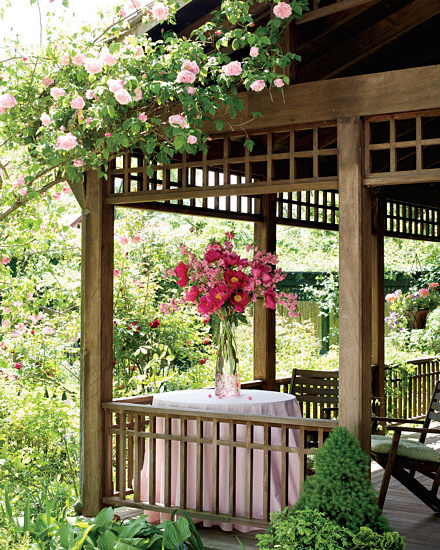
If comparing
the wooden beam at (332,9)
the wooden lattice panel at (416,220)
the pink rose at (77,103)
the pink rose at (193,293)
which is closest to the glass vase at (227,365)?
the pink rose at (193,293)

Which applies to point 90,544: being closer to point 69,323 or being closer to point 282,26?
point 282,26

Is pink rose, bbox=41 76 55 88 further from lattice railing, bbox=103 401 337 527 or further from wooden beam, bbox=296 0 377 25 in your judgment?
lattice railing, bbox=103 401 337 527

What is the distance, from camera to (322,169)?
26.3ft

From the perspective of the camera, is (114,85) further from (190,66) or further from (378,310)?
(378,310)

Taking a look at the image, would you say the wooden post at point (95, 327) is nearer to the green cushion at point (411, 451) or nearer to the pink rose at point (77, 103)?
the pink rose at point (77, 103)

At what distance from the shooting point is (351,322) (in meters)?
4.49

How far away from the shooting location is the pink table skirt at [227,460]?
5027mm

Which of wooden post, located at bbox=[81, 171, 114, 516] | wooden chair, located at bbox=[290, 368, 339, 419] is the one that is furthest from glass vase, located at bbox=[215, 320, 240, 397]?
wooden chair, located at bbox=[290, 368, 339, 419]

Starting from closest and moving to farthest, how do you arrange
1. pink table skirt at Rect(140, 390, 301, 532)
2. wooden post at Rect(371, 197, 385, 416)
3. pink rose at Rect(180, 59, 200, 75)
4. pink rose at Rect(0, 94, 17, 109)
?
pink rose at Rect(180, 59, 200, 75)
pink rose at Rect(0, 94, 17, 109)
pink table skirt at Rect(140, 390, 301, 532)
wooden post at Rect(371, 197, 385, 416)

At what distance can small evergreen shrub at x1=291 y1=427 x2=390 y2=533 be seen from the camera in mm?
4117

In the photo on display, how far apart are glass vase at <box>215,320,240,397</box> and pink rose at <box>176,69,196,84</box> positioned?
1773 millimetres

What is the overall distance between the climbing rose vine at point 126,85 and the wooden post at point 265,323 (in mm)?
2046

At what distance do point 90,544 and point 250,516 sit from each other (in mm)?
1421

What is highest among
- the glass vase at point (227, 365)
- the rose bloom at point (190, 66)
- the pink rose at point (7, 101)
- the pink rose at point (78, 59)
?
the pink rose at point (78, 59)
